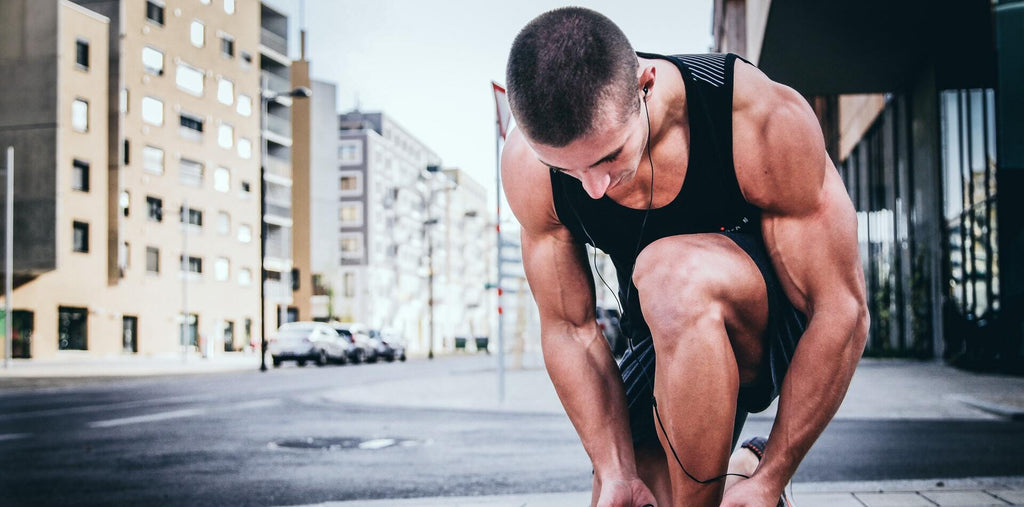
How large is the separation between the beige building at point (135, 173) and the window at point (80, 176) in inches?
2.2

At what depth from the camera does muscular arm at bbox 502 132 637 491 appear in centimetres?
210

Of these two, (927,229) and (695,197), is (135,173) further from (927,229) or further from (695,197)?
(695,197)

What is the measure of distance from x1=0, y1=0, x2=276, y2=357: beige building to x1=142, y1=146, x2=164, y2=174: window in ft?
0.22

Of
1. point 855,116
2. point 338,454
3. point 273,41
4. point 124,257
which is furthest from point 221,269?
point 338,454

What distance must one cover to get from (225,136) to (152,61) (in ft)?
24.1

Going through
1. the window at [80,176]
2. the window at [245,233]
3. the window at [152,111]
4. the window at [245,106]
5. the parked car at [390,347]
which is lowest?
the parked car at [390,347]

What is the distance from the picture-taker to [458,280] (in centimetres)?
10394

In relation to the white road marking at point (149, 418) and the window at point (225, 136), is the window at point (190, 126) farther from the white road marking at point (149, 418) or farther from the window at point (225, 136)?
the white road marking at point (149, 418)

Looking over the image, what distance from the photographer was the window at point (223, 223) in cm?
4928

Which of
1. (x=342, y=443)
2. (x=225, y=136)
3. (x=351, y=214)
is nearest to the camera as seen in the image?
Answer: (x=342, y=443)

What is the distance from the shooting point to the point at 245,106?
51.5 meters

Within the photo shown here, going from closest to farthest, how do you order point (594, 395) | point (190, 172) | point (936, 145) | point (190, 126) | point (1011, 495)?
point (594, 395), point (1011, 495), point (936, 145), point (190, 172), point (190, 126)

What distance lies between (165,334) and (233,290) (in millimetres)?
6910

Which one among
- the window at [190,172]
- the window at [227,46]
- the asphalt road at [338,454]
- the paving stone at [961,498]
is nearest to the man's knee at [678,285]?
the paving stone at [961,498]
